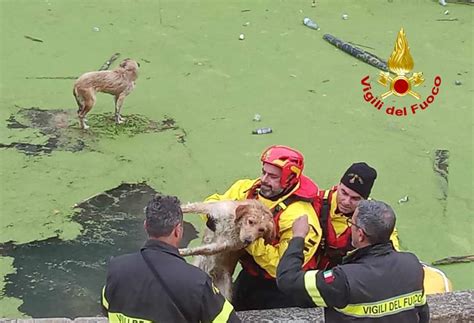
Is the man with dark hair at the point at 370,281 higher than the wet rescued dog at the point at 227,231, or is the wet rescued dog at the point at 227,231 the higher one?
the man with dark hair at the point at 370,281

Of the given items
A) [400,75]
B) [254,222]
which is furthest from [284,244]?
[400,75]

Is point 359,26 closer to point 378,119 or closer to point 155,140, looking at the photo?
point 378,119

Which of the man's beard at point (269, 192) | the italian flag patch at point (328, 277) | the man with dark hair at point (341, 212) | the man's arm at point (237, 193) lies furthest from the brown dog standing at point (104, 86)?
the italian flag patch at point (328, 277)

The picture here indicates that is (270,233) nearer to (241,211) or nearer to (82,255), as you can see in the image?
(241,211)

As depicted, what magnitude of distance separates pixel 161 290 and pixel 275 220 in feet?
4.28

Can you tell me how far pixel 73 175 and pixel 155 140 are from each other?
1.17m

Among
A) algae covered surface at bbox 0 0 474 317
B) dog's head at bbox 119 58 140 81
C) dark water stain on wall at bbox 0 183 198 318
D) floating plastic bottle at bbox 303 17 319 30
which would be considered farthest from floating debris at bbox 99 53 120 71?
floating plastic bottle at bbox 303 17 319 30

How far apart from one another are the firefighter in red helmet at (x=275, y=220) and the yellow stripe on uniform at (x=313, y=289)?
2.06 feet

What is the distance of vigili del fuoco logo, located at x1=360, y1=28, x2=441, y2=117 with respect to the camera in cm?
891

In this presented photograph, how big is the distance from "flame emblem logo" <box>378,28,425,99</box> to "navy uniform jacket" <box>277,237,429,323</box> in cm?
521

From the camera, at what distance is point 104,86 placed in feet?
27.5

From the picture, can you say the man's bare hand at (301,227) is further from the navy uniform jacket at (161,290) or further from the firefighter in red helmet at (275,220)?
the navy uniform jacket at (161,290)

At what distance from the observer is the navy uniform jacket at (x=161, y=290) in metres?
3.18

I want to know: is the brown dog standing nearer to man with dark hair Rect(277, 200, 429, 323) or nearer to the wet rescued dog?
the wet rescued dog
